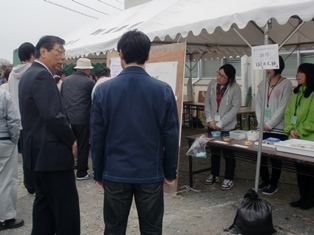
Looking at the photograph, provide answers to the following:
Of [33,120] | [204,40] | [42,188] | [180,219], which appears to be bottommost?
[180,219]

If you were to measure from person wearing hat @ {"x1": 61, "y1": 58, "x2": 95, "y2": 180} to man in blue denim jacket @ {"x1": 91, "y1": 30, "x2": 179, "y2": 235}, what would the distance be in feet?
11.0

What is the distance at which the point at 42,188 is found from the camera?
8.84 feet

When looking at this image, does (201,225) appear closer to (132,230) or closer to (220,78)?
(132,230)

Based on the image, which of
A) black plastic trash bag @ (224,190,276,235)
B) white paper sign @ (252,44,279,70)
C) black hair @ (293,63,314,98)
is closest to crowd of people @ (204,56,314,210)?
black hair @ (293,63,314,98)

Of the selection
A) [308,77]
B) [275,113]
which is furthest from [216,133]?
[308,77]

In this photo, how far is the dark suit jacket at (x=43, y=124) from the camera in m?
2.39

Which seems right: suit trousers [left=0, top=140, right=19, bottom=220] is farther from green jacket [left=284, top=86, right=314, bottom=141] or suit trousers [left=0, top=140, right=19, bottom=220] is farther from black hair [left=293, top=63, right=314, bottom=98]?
black hair [left=293, top=63, right=314, bottom=98]

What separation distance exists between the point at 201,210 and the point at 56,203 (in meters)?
1.98

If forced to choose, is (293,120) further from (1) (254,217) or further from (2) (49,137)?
(2) (49,137)

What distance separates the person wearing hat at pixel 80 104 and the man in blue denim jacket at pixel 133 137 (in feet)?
11.0

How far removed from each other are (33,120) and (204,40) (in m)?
4.50

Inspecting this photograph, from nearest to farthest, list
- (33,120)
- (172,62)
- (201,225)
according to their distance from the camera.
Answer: (33,120) → (201,225) → (172,62)

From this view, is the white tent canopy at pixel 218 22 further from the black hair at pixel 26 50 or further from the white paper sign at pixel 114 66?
the black hair at pixel 26 50

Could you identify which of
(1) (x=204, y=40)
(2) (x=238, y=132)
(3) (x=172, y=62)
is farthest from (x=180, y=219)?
(1) (x=204, y=40)
